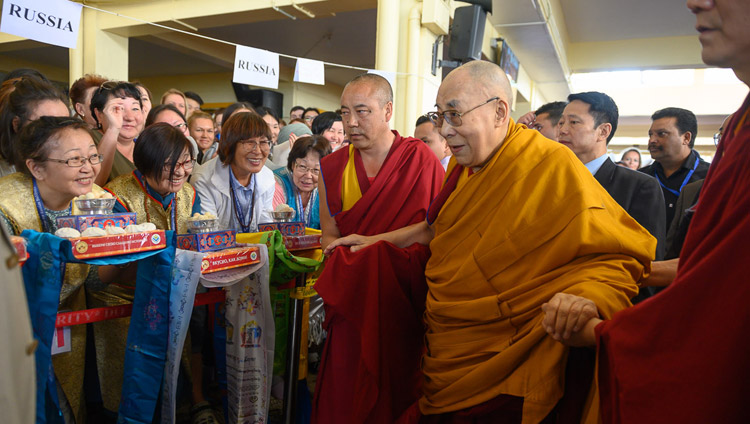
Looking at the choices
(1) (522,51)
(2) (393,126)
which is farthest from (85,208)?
(1) (522,51)

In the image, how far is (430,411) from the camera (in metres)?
1.73

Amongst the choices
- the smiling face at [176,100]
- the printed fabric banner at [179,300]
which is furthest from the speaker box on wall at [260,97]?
the printed fabric banner at [179,300]

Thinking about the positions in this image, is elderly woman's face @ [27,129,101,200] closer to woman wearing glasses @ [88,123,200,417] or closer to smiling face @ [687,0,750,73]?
woman wearing glasses @ [88,123,200,417]

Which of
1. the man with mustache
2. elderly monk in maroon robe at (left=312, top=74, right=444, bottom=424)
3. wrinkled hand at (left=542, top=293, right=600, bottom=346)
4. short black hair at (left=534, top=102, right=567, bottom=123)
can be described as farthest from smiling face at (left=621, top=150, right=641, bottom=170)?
wrinkled hand at (left=542, top=293, right=600, bottom=346)

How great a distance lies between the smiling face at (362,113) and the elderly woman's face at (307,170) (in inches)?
32.1

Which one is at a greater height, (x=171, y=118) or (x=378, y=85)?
(x=378, y=85)

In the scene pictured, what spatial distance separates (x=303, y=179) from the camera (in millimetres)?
3305

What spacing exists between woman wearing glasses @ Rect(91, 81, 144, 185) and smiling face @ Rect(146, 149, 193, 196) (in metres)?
0.41

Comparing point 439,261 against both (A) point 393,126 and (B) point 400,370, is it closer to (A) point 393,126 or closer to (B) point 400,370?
(B) point 400,370

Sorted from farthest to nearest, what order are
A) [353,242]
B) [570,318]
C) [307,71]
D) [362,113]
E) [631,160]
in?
[631,160] < [307,71] < [362,113] < [353,242] < [570,318]

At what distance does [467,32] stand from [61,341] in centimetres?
456

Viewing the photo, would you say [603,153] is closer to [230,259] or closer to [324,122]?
[230,259]

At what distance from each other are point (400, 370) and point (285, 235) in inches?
35.5

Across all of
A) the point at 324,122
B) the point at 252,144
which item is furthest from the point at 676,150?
the point at 252,144
